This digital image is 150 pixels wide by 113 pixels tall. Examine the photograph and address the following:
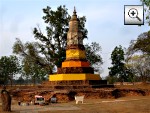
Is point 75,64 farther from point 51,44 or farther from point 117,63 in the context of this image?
point 117,63

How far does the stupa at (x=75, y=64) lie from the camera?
2856 centimetres

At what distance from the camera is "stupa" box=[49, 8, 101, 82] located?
28562 mm

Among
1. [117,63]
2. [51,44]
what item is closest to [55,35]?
[51,44]

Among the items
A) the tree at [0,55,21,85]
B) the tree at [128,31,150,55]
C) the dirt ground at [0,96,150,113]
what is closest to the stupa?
the tree at [128,31,150,55]

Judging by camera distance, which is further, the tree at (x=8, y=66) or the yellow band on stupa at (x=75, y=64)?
the tree at (x=8, y=66)

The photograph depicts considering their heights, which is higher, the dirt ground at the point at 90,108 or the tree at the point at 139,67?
the tree at the point at 139,67

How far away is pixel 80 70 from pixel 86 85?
2.52 m

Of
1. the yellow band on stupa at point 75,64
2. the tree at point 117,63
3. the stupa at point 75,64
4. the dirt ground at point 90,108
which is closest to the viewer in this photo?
the dirt ground at point 90,108

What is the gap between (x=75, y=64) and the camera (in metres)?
30.1

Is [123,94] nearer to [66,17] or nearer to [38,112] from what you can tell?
[38,112]

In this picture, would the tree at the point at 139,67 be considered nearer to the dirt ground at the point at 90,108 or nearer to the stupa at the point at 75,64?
the stupa at the point at 75,64

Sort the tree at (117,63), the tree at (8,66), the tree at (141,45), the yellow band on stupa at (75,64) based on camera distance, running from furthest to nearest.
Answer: the tree at (8,66) < the tree at (117,63) < the yellow band on stupa at (75,64) < the tree at (141,45)

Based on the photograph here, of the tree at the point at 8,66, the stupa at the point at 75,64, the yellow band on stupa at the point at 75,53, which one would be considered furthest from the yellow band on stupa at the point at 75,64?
the tree at the point at 8,66

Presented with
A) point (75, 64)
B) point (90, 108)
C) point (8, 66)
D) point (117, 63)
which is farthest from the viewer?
point (8, 66)
